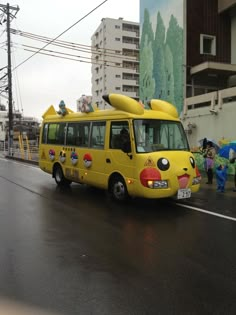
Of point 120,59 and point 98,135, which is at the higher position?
point 120,59

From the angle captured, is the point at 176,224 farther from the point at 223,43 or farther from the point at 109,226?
the point at 223,43

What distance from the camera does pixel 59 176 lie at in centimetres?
1328

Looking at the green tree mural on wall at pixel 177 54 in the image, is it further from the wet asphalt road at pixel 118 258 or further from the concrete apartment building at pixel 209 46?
the wet asphalt road at pixel 118 258

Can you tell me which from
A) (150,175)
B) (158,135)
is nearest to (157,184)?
(150,175)

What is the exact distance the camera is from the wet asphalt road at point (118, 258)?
13.3 ft

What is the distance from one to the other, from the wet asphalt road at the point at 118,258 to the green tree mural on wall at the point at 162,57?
13950 millimetres

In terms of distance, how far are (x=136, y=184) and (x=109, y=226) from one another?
1.93 metres

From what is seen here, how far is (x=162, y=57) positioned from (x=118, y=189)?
1560 cm

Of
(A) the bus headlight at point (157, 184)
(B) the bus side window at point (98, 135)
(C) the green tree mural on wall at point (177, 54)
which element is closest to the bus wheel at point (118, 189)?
(A) the bus headlight at point (157, 184)

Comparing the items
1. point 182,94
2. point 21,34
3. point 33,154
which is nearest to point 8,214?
point 182,94

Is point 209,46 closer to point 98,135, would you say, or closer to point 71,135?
point 71,135

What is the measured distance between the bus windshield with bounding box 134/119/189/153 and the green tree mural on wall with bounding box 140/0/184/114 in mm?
12066

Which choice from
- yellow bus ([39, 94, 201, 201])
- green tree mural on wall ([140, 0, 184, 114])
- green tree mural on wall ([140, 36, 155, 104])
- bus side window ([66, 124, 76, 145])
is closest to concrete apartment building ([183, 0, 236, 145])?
green tree mural on wall ([140, 0, 184, 114])

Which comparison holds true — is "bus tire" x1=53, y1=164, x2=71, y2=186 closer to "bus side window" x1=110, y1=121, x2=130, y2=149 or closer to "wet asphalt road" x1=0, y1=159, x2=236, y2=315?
"wet asphalt road" x1=0, y1=159, x2=236, y2=315
